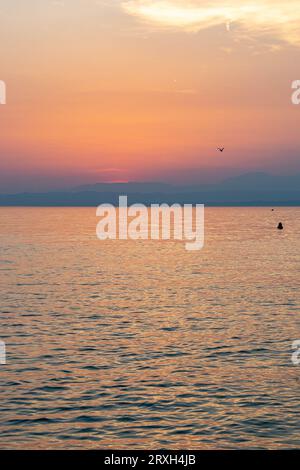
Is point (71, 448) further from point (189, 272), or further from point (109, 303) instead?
point (189, 272)

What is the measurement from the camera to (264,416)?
24.1 meters

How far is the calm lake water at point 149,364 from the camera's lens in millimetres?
22500

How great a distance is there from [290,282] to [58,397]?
46.7 m

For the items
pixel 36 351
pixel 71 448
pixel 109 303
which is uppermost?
pixel 109 303

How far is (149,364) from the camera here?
3177 centimetres

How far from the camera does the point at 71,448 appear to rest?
68.3ft

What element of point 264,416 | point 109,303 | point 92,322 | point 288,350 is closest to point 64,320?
point 92,322

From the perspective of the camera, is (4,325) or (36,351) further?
(4,325)

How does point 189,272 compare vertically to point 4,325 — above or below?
above

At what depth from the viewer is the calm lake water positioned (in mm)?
22500
